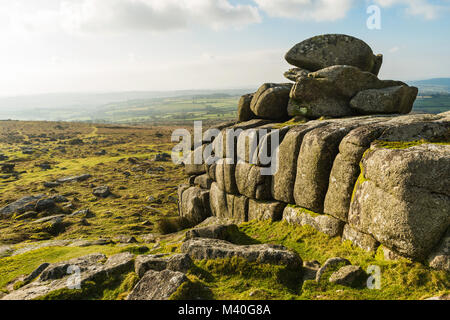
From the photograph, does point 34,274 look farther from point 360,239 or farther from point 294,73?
point 294,73

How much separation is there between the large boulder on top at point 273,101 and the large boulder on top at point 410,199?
53.7 feet

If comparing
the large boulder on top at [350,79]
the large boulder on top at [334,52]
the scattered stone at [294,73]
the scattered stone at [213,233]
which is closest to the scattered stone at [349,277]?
the scattered stone at [213,233]

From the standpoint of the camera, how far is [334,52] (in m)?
28.8

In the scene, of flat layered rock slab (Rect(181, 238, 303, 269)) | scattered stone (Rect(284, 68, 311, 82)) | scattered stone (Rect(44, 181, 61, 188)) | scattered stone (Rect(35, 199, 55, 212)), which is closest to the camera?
flat layered rock slab (Rect(181, 238, 303, 269))

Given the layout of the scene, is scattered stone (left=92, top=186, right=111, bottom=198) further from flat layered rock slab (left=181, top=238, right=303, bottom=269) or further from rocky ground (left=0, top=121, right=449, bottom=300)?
flat layered rock slab (left=181, top=238, right=303, bottom=269)

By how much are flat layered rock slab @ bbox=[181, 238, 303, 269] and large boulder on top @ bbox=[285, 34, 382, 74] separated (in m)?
21.6

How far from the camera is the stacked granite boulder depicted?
11.9 m

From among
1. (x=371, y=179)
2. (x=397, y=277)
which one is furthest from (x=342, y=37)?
(x=397, y=277)

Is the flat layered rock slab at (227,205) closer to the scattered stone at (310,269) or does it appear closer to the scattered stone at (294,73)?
the scattered stone at (310,269)

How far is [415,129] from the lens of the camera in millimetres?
15180

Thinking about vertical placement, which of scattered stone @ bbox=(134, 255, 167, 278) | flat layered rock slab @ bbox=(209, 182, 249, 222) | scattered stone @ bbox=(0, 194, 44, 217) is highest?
scattered stone @ bbox=(134, 255, 167, 278)

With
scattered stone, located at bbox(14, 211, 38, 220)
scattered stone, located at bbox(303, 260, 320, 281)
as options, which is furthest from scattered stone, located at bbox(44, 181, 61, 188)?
scattered stone, located at bbox(303, 260, 320, 281)

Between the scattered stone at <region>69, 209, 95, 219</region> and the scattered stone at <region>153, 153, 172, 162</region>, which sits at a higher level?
the scattered stone at <region>153, 153, 172, 162</region>

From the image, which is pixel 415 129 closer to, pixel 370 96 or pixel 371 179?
pixel 371 179
